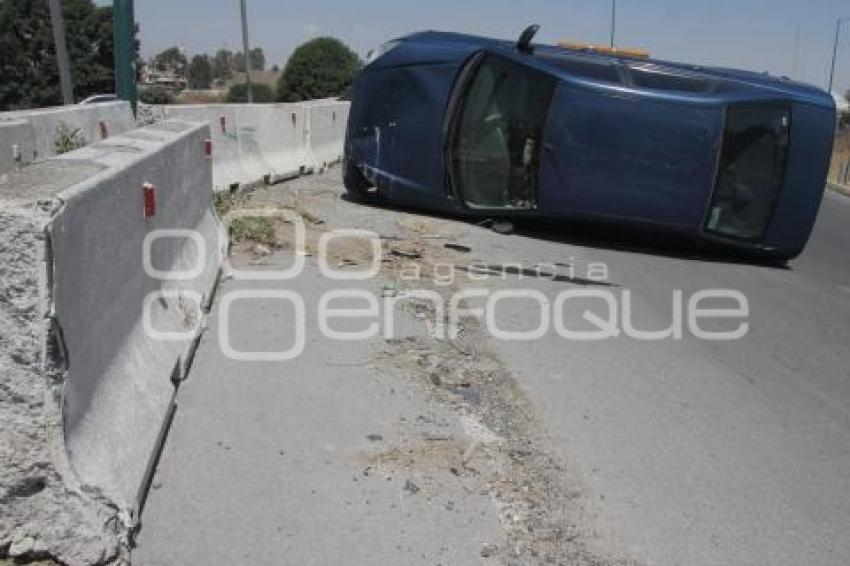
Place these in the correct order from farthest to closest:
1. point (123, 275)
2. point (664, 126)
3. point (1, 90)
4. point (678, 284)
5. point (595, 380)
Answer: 1. point (1, 90)
2. point (664, 126)
3. point (678, 284)
4. point (595, 380)
5. point (123, 275)

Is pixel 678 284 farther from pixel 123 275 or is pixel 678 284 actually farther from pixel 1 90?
pixel 1 90

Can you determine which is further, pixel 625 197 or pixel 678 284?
pixel 625 197

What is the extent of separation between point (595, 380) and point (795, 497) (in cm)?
167

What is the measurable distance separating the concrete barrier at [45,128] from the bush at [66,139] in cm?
3

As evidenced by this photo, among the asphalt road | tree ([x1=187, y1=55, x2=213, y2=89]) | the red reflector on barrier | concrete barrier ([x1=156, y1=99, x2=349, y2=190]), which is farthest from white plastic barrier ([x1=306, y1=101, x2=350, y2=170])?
tree ([x1=187, y1=55, x2=213, y2=89])

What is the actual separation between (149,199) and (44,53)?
56.5 m

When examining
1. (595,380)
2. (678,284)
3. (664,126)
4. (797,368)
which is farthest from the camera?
(664,126)

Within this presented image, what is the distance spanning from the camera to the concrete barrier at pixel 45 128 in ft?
26.0

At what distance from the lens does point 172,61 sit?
130 meters

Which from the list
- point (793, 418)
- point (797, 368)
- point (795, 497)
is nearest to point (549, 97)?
point (797, 368)

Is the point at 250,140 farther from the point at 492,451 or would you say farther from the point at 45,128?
the point at 492,451

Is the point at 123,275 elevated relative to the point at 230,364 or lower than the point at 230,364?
elevated

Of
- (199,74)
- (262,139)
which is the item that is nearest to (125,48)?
(262,139)

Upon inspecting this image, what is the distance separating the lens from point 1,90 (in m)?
52.7
